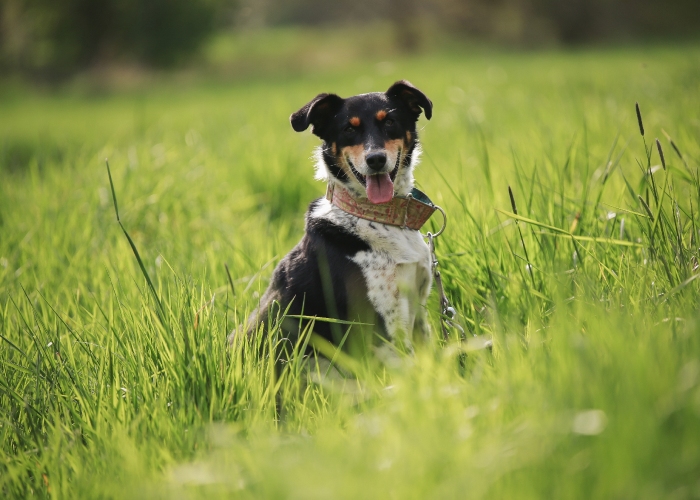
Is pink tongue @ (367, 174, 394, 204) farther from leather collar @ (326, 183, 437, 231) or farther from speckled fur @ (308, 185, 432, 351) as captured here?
speckled fur @ (308, 185, 432, 351)

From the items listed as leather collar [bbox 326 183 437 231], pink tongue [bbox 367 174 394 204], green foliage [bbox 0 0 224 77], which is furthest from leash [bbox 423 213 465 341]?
green foliage [bbox 0 0 224 77]

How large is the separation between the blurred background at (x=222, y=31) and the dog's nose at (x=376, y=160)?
87.6 ft

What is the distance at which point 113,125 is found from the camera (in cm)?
1348

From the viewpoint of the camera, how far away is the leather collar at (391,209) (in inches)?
108

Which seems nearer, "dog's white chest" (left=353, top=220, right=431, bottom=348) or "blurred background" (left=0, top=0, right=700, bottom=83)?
"dog's white chest" (left=353, top=220, right=431, bottom=348)

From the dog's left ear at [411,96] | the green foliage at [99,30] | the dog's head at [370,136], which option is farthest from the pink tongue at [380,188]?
the green foliage at [99,30]

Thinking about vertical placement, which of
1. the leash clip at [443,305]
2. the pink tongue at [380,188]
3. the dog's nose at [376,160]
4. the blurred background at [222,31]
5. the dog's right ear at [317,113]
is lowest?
the leash clip at [443,305]

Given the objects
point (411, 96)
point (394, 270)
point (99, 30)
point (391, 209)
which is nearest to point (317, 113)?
point (411, 96)

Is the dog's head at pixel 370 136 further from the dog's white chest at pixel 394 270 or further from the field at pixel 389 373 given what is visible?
the field at pixel 389 373

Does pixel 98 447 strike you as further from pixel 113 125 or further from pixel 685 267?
pixel 113 125

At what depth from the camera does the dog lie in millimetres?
2625

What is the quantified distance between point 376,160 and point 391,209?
25 centimetres

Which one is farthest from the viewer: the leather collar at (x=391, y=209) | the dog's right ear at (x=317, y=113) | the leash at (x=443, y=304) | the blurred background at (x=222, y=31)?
the blurred background at (x=222, y=31)

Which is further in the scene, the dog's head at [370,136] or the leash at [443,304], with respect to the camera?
the dog's head at [370,136]
